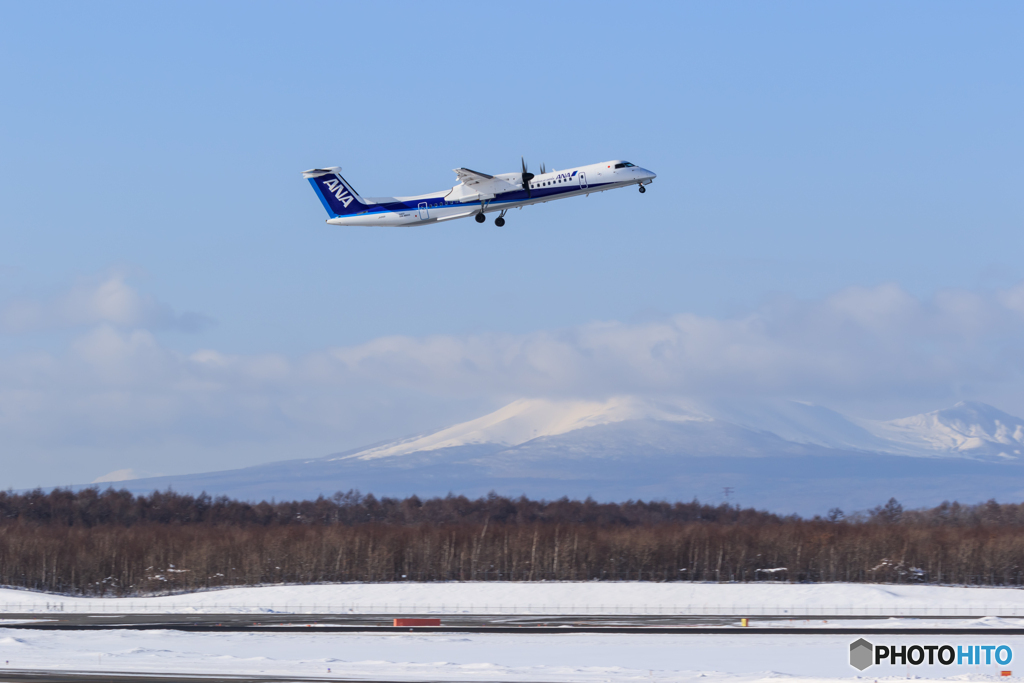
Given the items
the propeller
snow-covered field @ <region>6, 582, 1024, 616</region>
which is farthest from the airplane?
snow-covered field @ <region>6, 582, 1024, 616</region>

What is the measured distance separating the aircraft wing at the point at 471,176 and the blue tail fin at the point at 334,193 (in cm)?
811

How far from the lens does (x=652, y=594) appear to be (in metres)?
98.0

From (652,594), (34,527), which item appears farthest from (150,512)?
(652,594)

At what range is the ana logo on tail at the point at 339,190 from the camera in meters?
67.4

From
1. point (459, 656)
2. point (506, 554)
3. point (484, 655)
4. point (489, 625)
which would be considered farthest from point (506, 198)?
point (506, 554)

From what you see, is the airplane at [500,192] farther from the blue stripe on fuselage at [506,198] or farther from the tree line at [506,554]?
the tree line at [506,554]

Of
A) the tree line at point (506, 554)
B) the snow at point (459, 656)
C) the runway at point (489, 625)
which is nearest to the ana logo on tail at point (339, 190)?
the runway at point (489, 625)

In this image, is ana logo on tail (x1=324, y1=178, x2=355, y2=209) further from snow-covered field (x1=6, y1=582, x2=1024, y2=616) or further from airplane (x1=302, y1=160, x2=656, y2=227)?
snow-covered field (x1=6, y1=582, x2=1024, y2=616)

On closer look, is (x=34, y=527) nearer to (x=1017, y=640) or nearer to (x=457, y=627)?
(x=457, y=627)

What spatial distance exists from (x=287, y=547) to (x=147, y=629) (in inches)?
2019

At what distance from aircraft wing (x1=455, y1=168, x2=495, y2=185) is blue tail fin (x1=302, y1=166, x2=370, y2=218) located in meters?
8.11

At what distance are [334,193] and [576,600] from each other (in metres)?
42.5

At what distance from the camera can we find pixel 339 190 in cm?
6819

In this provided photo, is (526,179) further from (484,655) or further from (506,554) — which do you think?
(506,554)
